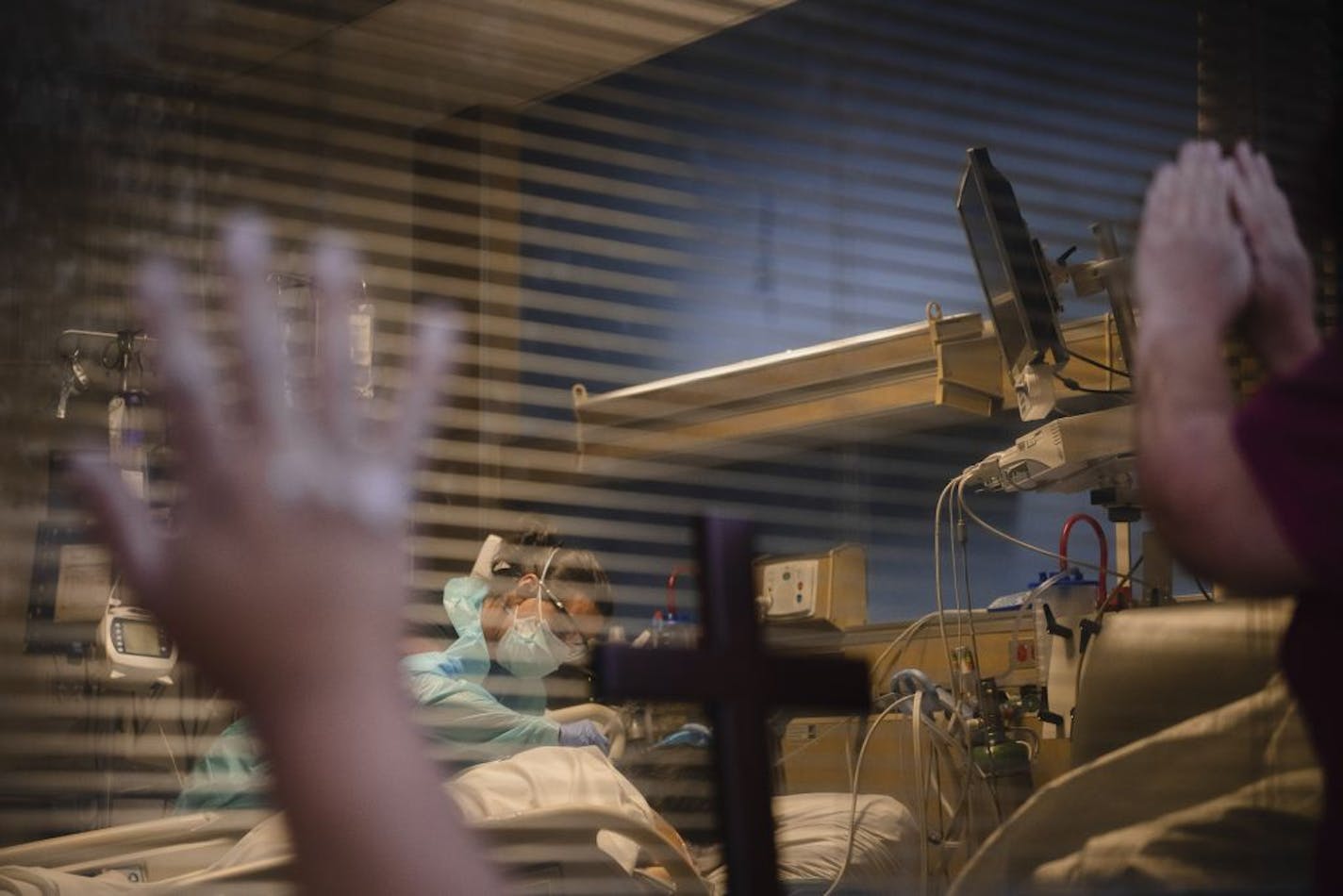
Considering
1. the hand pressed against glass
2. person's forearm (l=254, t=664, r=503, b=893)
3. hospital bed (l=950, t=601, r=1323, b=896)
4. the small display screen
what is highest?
the hand pressed against glass

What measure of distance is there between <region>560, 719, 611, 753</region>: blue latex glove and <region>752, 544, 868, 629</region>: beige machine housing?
0.53 metres

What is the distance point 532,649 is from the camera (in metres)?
3.23

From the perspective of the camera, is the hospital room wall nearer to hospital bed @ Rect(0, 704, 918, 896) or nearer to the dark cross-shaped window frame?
hospital bed @ Rect(0, 704, 918, 896)

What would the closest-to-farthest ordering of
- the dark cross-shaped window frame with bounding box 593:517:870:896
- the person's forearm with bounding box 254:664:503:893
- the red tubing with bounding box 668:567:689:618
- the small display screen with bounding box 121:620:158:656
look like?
the person's forearm with bounding box 254:664:503:893
the dark cross-shaped window frame with bounding box 593:517:870:896
the small display screen with bounding box 121:620:158:656
the red tubing with bounding box 668:567:689:618

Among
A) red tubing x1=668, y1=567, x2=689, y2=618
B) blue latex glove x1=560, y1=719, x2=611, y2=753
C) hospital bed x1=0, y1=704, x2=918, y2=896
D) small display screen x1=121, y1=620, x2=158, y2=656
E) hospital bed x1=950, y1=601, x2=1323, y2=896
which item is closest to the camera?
hospital bed x1=950, y1=601, x2=1323, y2=896

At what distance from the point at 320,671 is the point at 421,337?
0.32ft

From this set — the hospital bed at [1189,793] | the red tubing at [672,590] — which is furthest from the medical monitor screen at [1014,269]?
the red tubing at [672,590]

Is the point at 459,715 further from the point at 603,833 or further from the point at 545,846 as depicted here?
the point at 545,846

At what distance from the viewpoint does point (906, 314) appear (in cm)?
387

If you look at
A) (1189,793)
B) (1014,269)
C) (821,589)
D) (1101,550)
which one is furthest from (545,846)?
(821,589)

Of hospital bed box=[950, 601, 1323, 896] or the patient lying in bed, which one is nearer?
hospital bed box=[950, 601, 1323, 896]

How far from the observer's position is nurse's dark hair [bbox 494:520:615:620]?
337 centimetres

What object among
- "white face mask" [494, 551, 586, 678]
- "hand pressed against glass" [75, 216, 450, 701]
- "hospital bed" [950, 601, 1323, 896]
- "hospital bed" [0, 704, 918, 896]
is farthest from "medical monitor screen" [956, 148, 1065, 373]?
"hand pressed against glass" [75, 216, 450, 701]

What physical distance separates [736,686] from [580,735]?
242cm
